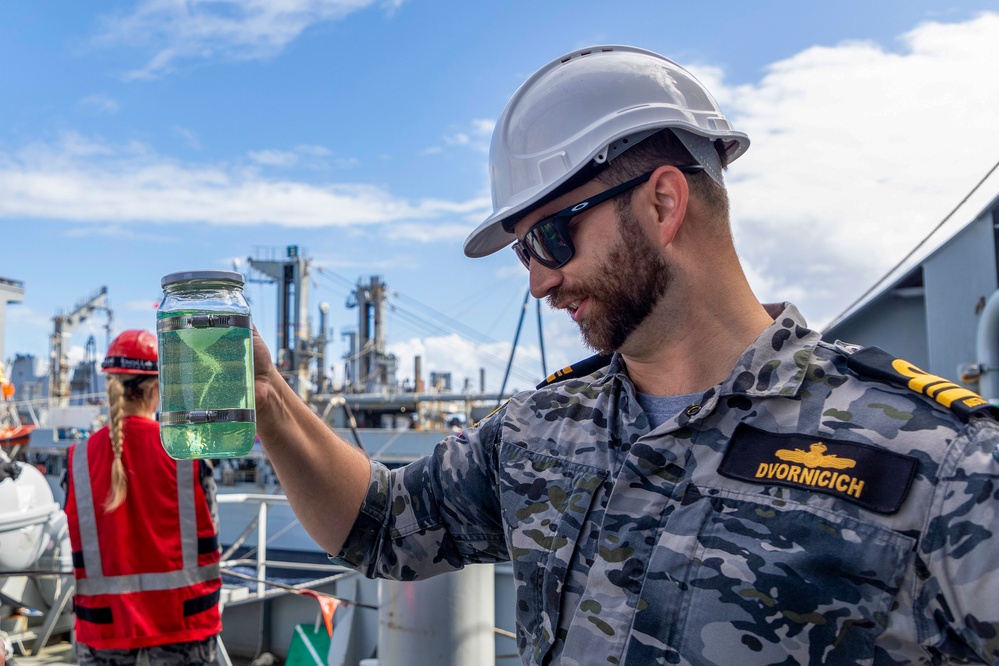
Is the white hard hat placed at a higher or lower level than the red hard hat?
higher

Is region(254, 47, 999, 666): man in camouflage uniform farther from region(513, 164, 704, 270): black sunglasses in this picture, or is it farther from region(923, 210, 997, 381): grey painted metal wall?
region(923, 210, 997, 381): grey painted metal wall

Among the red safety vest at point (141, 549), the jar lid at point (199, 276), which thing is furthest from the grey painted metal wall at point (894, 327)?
→ the jar lid at point (199, 276)

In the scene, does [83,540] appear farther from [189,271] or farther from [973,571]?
[973,571]

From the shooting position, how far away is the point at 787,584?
1.25m

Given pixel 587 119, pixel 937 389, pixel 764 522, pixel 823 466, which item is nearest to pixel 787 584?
pixel 764 522

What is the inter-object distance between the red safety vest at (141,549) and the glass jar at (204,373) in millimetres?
1664

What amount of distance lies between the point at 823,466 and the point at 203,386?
120 centimetres

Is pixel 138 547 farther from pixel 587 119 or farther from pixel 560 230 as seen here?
pixel 587 119

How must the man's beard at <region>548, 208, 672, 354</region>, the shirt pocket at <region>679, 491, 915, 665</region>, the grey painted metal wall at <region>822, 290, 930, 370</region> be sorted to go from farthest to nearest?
the grey painted metal wall at <region>822, 290, 930, 370</region>
the man's beard at <region>548, 208, 672, 354</region>
the shirt pocket at <region>679, 491, 915, 665</region>

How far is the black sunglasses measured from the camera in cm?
156

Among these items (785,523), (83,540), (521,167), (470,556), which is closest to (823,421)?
(785,523)

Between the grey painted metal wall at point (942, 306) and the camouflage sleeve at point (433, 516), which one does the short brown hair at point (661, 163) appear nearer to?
the camouflage sleeve at point (433, 516)

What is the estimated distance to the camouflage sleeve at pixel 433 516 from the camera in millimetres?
1842

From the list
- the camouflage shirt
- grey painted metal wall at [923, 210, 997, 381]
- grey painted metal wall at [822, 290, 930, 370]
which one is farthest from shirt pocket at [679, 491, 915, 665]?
grey painted metal wall at [822, 290, 930, 370]
